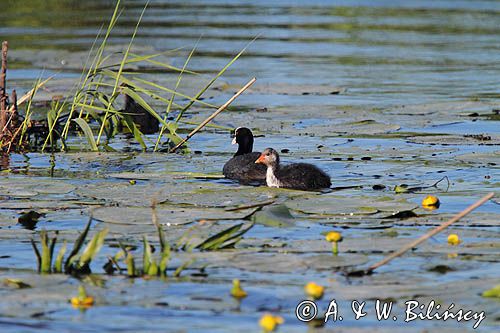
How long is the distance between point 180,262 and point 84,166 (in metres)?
3.50

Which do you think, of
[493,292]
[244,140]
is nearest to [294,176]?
[244,140]

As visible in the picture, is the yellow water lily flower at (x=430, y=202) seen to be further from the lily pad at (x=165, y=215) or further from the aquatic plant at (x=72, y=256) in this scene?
the aquatic plant at (x=72, y=256)

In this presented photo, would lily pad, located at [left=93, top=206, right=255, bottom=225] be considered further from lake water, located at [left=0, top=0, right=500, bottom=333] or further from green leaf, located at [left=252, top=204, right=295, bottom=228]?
green leaf, located at [left=252, top=204, right=295, bottom=228]

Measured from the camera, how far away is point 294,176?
339 inches

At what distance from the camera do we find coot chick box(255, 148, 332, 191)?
8469mm

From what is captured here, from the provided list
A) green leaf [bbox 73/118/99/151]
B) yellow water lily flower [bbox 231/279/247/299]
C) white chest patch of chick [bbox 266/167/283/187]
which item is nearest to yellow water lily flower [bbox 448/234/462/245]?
yellow water lily flower [bbox 231/279/247/299]

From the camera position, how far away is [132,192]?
797 cm

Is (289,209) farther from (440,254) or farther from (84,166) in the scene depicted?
(84,166)

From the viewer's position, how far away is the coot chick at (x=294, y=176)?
8469 mm

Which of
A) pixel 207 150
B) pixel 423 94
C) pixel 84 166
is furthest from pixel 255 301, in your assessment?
pixel 423 94

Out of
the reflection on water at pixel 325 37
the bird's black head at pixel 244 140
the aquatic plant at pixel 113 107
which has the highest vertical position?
the reflection on water at pixel 325 37

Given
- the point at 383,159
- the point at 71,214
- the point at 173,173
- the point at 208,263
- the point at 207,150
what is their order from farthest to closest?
the point at 207,150
the point at 383,159
the point at 173,173
the point at 71,214
the point at 208,263

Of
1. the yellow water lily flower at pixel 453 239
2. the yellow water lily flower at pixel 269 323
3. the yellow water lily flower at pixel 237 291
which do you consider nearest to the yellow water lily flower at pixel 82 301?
the yellow water lily flower at pixel 237 291

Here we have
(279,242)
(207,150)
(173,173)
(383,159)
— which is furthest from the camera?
(207,150)
